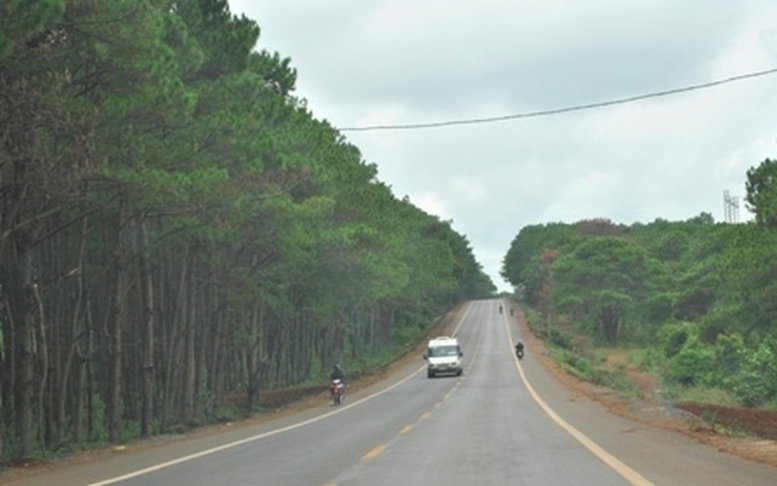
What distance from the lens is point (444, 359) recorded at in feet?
193

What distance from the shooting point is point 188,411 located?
115 ft

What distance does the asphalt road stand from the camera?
500 inches

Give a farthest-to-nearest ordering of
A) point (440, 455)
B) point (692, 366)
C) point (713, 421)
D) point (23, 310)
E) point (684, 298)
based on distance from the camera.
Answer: point (684, 298), point (692, 366), point (23, 310), point (713, 421), point (440, 455)

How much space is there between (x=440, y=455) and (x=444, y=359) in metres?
43.3

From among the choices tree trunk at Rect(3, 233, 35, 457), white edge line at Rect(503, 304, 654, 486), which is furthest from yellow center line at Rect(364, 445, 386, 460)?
tree trunk at Rect(3, 233, 35, 457)

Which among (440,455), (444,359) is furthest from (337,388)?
(440,455)

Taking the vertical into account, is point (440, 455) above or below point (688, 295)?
below

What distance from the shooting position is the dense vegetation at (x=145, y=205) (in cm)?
1770

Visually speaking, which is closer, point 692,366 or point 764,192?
point 764,192

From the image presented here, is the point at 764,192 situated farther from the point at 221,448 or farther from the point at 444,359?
the point at 221,448

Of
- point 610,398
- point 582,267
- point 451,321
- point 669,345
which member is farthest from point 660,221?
point 610,398

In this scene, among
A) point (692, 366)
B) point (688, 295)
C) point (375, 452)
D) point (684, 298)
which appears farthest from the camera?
point (684, 298)

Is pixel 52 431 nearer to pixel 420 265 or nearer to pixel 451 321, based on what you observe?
pixel 420 265

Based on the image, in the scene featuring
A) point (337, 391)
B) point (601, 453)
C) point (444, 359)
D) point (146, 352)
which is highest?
point (146, 352)
